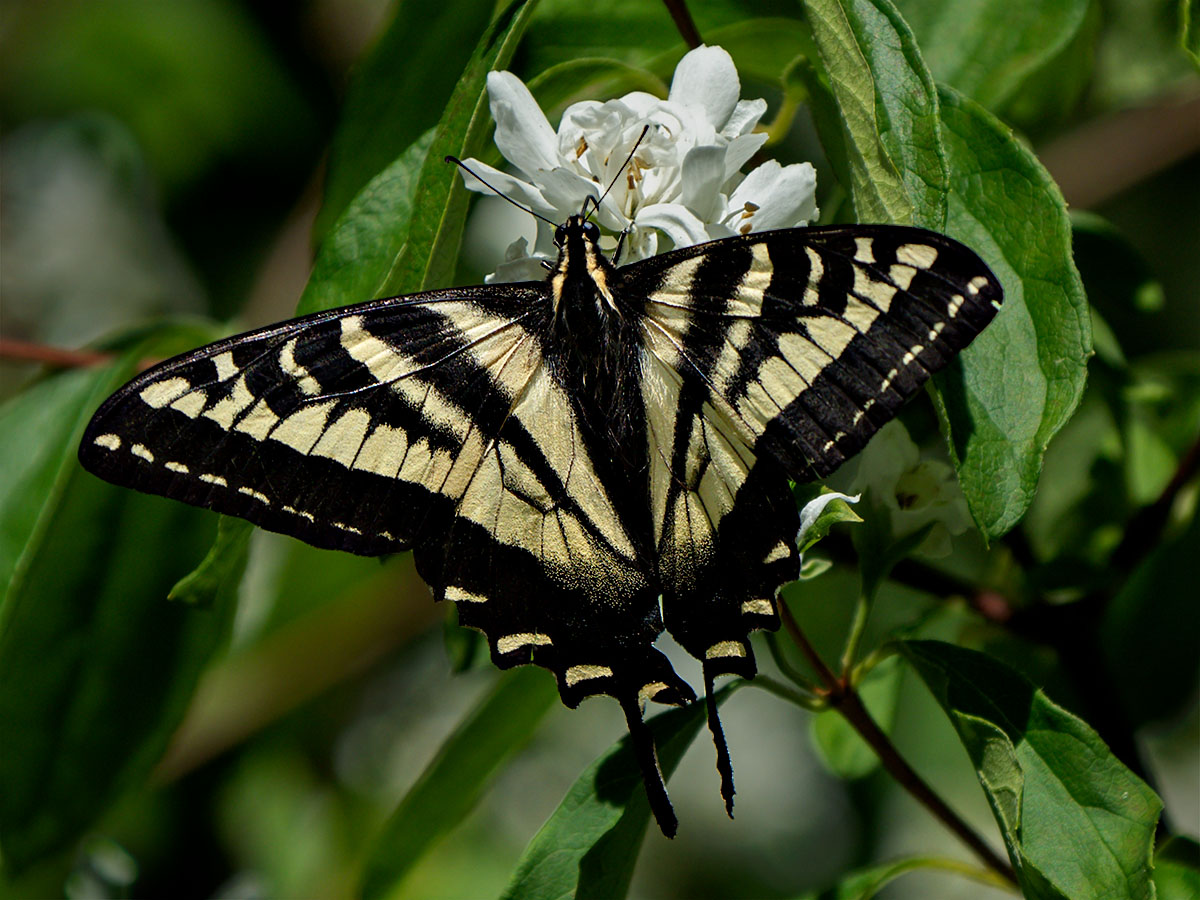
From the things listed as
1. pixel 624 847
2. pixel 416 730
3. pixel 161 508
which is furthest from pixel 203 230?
pixel 624 847

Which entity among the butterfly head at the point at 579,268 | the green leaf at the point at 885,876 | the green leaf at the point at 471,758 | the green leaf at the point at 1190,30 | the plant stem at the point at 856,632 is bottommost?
the green leaf at the point at 471,758

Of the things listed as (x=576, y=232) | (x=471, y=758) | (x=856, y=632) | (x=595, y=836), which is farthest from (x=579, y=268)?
(x=471, y=758)

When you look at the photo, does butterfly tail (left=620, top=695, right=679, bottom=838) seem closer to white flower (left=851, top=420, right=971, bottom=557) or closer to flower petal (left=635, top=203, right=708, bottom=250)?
white flower (left=851, top=420, right=971, bottom=557)

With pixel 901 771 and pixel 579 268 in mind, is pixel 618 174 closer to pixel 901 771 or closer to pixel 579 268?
pixel 579 268

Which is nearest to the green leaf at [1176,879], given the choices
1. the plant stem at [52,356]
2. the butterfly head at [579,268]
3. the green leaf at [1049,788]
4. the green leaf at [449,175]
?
the green leaf at [1049,788]

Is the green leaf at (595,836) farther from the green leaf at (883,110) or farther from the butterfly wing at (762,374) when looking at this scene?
the green leaf at (883,110)

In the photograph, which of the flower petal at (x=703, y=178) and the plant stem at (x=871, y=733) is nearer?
the flower petal at (x=703, y=178)

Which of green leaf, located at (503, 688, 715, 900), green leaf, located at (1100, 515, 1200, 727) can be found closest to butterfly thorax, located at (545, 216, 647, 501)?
green leaf, located at (503, 688, 715, 900)
